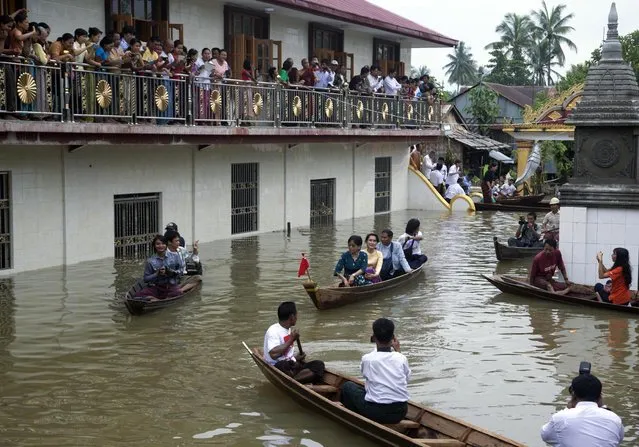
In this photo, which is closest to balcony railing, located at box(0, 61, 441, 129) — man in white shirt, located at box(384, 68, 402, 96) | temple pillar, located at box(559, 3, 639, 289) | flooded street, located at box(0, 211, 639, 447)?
man in white shirt, located at box(384, 68, 402, 96)

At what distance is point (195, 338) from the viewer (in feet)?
45.1

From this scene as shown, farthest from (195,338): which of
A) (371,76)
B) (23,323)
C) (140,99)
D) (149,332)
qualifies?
(371,76)

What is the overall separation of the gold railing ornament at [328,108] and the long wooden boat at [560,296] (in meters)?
10.4

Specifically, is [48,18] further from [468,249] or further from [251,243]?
[468,249]

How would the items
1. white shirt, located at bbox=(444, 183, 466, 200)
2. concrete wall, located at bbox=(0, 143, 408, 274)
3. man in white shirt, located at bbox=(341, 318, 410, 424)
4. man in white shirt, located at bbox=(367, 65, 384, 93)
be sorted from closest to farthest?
man in white shirt, located at bbox=(341, 318, 410, 424)
concrete wall, located at bbox=(0, 143, 408, 274)
man in white shirt, located at bbox=(367, 65, 384, 93)
white shirt, located at bbox=(444, 183, 466, 200)

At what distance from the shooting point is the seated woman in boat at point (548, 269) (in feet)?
54.3

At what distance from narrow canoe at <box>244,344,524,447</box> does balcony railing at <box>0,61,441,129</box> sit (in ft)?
26.1

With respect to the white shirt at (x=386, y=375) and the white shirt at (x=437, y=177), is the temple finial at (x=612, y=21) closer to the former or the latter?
the white shirt at (x=386, y=375)

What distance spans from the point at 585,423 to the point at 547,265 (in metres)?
9.76

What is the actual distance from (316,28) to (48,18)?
12168 millimetres

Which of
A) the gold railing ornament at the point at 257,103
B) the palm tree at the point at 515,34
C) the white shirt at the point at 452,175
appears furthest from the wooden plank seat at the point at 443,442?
the palm tree at the point at 515,34

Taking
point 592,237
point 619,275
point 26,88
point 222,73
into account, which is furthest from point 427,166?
point 26,88

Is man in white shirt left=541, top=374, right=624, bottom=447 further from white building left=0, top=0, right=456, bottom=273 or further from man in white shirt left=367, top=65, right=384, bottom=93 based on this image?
man in white shirt left=367, top=65, right=384, bottom=93

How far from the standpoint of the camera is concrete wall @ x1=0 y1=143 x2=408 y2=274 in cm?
1855
